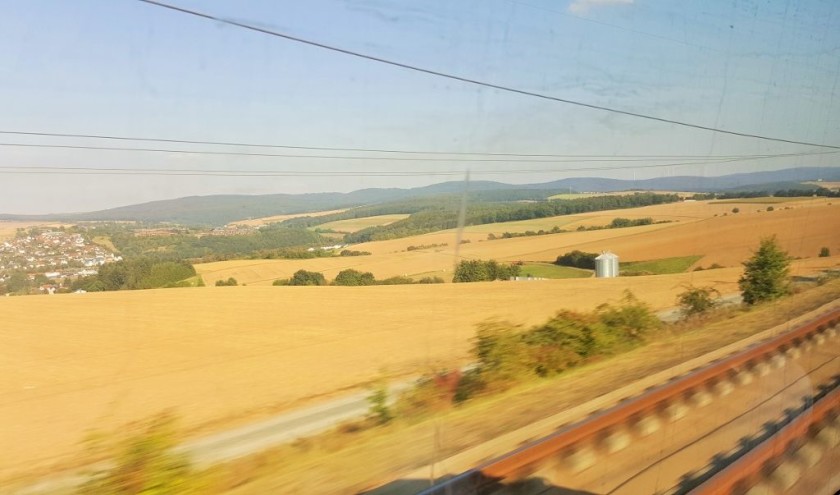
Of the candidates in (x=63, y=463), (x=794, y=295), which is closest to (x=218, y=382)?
(x=63, y=463)

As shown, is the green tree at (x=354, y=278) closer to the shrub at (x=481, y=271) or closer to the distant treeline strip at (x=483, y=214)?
the distant treeline strip at (x=483, y=214)

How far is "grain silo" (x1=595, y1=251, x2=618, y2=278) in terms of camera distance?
1883cm

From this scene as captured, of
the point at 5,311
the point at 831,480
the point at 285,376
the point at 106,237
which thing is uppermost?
the point at 106,237

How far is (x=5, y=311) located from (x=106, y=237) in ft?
4.63

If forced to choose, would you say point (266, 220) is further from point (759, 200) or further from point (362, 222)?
point (759, 200)

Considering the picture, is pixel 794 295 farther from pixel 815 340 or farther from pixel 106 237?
pixel 106 237

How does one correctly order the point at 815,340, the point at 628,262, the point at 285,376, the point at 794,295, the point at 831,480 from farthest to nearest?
the point at 628,262 < the point at 794,295 < the point at 815,340 < the point at 285,376 < the point at 831,480

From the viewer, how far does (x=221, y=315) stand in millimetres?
9844

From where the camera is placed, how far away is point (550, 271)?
1828cm

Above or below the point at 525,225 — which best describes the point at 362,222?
above

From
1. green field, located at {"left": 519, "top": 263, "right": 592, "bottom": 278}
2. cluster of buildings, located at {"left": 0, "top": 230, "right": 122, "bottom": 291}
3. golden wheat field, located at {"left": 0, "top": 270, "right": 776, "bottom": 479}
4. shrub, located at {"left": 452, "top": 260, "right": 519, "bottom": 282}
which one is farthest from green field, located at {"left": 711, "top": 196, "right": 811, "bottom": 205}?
cluster of buildings, located at {"left": 0, "top": 230, "right": 122, "bottom": 291}

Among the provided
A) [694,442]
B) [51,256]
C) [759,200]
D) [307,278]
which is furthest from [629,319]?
[759,200]

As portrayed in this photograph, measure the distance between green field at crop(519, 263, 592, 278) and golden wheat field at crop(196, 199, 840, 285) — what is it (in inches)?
8.9

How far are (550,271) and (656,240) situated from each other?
217 inches
